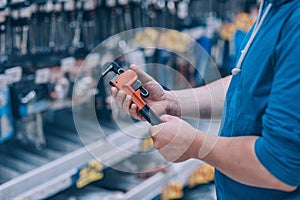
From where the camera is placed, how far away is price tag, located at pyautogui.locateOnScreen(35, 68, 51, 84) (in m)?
1.54

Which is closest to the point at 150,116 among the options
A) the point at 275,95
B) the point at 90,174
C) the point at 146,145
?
the point at 275,95

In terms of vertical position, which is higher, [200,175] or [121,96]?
[121,96]

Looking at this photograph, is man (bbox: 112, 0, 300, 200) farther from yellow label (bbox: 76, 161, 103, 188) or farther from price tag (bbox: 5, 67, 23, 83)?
yellow label (bbox: 76, 161, 103, 188)

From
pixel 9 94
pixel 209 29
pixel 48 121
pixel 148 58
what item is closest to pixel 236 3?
pixel 209 29

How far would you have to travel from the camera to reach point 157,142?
941 mm

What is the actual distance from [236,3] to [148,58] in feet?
2.57

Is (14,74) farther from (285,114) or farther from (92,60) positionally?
(285,114)

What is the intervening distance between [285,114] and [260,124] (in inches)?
4.7

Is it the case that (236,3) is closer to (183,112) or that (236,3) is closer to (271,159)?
(183,112)

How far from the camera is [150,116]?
96 cm

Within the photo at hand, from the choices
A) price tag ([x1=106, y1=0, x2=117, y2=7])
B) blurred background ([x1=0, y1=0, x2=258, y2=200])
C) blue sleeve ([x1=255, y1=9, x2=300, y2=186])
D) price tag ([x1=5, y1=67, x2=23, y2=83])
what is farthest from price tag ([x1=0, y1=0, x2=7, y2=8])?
blue sleeve ([x1=255, y1=9, x2=300, y2=186])

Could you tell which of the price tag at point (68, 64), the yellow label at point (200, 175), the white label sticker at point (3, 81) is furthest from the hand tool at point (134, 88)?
the yellow label at point (200, 175)

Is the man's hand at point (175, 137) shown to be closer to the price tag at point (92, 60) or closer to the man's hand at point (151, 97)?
the man's hand at point (151, 97)

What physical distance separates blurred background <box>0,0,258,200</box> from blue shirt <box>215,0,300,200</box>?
43cm
